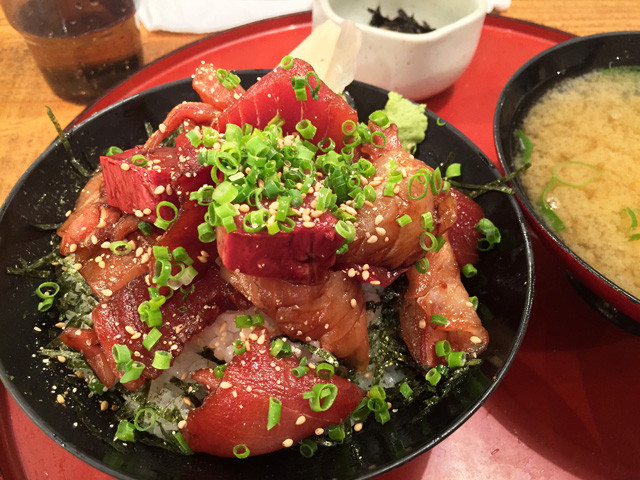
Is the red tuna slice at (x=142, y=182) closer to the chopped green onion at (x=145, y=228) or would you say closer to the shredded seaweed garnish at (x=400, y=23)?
the chopped green onion at (x=145, y=228)

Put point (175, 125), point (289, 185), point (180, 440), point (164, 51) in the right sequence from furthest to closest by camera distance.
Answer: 1. point (164, 51)
2. point (175, 125)
3. point (180, 440)
4. point (289, 185)

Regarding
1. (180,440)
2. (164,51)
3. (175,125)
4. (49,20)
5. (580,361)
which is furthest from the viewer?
(164,51)

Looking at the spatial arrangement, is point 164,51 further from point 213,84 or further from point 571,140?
point 571,140

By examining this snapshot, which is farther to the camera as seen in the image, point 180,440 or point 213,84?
point 213,84

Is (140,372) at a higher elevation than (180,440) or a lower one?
higher

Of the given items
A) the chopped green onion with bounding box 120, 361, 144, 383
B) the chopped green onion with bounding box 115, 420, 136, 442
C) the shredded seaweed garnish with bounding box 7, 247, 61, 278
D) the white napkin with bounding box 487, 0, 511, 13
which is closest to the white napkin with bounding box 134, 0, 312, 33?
the white napkin with bounding box 487, 0, 511, 13

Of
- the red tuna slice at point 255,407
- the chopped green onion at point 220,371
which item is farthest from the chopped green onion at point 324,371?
the chopped green onion at point 220,371

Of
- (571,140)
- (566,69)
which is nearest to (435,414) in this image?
(571,140)

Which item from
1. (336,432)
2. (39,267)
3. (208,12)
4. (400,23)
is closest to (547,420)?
(336,432)

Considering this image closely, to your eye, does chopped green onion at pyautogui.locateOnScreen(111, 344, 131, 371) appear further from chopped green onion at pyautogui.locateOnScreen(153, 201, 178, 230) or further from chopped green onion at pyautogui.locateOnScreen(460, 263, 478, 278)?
chopped green onion at pyautogui.locateOnScreen(460, 263, 478, 278)
